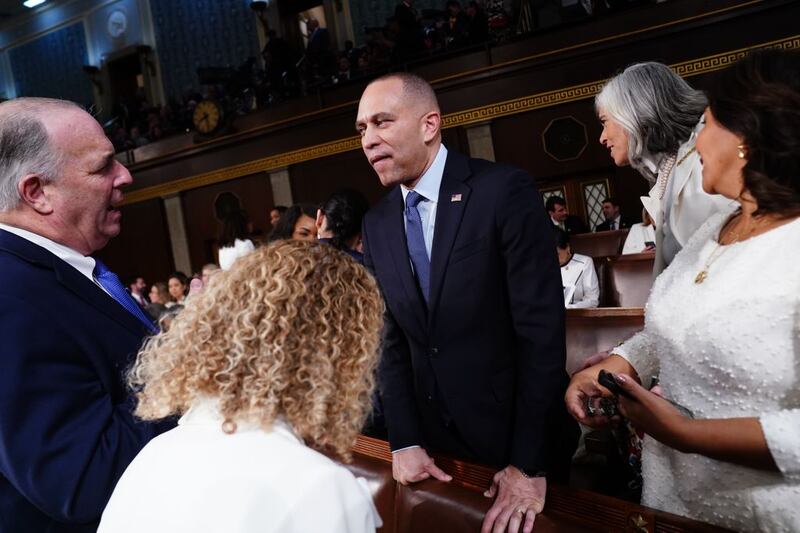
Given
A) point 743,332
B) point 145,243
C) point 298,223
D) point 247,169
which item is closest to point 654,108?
point 743,332

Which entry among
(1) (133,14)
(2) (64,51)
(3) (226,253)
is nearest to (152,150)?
(1) (133,14)

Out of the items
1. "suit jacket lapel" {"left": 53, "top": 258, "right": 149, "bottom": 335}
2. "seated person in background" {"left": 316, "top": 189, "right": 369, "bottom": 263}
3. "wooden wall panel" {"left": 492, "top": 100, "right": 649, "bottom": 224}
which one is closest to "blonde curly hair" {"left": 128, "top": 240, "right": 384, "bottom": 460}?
"suit jacket lapel" {"left": 53, "top": 258, "right": 149, "bottom": 335}

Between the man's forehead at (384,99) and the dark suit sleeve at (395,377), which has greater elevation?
the man's forehead at (384,99)

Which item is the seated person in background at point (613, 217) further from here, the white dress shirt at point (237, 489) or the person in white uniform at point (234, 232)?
the white dress shirt at point (237, 489)

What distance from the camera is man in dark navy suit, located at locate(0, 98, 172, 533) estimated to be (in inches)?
41.6

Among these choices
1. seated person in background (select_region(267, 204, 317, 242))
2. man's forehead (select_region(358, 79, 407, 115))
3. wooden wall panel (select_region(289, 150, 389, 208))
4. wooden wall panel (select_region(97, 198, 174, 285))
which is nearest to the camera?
man's forehead (select_region(358, 79, 407, 115))

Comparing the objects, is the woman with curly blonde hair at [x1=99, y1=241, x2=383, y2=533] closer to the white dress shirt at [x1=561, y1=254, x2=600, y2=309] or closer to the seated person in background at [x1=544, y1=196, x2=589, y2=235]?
the white dress shirt at [x1=561, y1=254, x2=600, y2=309]

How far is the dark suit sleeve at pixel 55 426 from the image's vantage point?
1.05m

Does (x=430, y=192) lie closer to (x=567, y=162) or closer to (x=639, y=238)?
(x=639, y=238)

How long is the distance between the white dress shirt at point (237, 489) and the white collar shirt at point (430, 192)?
0.83 meters

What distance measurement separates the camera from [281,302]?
922mm

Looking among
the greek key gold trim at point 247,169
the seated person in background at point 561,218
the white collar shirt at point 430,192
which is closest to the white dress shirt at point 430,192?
the white collar shirt at point 430,192

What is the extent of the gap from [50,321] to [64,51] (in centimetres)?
1562

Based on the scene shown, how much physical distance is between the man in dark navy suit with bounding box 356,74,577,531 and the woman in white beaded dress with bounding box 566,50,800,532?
0.33m
